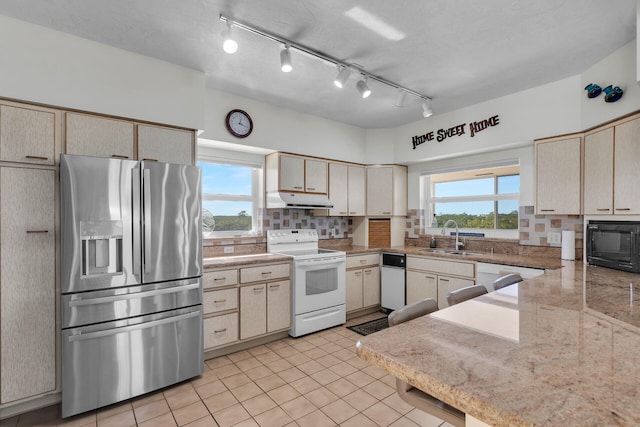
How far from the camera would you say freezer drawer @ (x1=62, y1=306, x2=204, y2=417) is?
210 cm

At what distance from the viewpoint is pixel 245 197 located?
3854mm

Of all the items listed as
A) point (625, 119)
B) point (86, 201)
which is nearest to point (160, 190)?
point (86, 201)

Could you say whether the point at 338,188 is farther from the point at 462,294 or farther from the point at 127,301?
the point at 127,301

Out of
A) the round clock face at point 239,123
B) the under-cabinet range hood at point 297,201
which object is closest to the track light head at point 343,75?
the round clock face at point 239,123

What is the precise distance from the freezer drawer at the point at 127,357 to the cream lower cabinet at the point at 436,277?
2.55m

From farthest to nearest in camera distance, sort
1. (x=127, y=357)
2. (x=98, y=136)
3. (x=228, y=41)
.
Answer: (x=98, y=136)
(x=127, y=357)
(x=228, y=41)

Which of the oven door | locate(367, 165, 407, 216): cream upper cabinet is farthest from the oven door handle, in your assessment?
locate(367, 165, 407, 216): cream upper cabinet

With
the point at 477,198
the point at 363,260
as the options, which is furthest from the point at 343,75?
the point at 477,198

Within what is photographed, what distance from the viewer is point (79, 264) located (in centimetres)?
210

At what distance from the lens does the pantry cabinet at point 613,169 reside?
2434 mm

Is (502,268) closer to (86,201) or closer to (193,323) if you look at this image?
(193,323)

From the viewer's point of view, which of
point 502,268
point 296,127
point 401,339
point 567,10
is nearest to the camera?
point 401,339

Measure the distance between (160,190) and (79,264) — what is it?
2.33 feet

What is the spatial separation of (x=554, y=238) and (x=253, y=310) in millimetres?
3227
